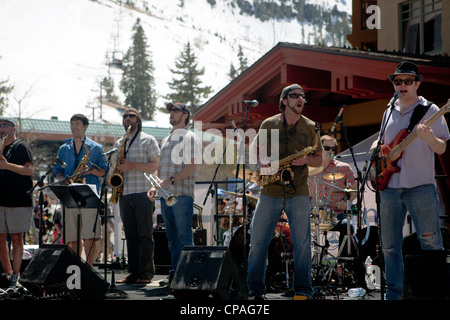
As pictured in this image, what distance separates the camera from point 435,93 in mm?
9859

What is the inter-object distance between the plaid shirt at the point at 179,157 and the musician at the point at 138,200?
27 centimetres

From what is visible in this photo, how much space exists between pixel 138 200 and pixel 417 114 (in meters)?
4.05

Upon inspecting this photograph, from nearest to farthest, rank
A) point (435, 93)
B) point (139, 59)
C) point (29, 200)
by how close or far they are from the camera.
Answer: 1. point (29, 200)
2. point (435, 93)
3. point (139, 59)

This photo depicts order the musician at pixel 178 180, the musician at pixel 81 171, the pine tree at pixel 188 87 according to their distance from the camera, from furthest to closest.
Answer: the pine tree at pixel 188 87 → the musician at pixel 81 171 → the musician at pixel 178 180

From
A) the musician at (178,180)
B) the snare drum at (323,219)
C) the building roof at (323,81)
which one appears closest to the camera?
the musician at (178,180)

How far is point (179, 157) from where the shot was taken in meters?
7.80

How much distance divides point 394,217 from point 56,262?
3.55 meters

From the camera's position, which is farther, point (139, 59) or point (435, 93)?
point (139, 59)

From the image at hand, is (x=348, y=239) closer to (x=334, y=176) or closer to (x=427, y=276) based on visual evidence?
(x=334, y=176)

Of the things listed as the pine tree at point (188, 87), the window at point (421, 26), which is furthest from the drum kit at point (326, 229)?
the pine tree at point (188, 87)

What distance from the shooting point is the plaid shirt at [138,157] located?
801cm

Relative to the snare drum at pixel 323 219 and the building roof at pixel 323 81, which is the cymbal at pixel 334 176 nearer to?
the snare drum at pixel 323 219
